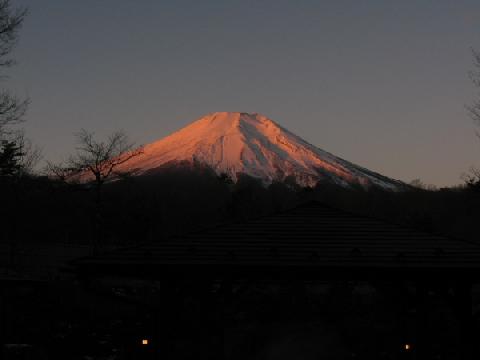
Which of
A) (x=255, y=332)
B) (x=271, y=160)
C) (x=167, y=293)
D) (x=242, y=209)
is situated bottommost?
(x=255, y=332)

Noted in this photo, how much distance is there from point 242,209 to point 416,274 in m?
38.0

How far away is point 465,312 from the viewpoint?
11.9 meters

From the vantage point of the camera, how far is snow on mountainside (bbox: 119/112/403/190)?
386 ft

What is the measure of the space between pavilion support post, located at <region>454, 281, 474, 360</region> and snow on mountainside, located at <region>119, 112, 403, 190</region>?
9439 cm

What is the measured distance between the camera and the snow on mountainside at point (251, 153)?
386 ft

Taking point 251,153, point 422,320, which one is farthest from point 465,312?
point 251,153

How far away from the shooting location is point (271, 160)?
Result: 127 meters

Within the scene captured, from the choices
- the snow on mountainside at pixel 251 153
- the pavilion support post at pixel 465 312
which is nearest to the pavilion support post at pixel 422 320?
the pavilion support post at pixel 465 312

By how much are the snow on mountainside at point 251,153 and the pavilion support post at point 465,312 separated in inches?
3716

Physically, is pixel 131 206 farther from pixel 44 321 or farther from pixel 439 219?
pixel 439 219

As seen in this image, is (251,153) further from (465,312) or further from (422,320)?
(465,312)

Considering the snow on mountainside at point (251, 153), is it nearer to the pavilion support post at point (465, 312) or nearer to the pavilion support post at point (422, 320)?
the pavilion support post at point (422, 320)

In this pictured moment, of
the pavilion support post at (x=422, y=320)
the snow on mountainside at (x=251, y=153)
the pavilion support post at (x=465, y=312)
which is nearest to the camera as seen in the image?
the pavilion support post at (x=465, y=312)

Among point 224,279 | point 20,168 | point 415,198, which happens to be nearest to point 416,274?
point 224,279
